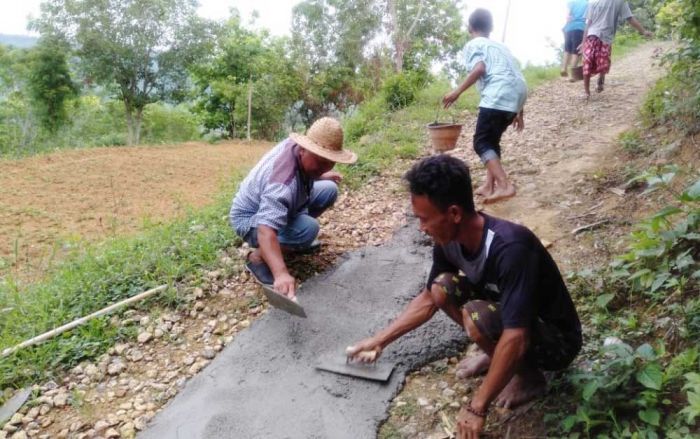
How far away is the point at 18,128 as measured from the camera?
22.7m

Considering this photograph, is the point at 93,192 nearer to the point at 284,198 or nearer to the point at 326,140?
the point at 284,198

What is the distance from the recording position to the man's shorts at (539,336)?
1.89 meters

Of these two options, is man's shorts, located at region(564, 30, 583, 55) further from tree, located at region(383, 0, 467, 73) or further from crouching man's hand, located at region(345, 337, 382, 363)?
tree, located at region(383, 0, 467, 73)

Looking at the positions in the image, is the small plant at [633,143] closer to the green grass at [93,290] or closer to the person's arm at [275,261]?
the person's arm at [275,261]

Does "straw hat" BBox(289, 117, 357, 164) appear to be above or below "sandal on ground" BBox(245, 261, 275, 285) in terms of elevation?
above

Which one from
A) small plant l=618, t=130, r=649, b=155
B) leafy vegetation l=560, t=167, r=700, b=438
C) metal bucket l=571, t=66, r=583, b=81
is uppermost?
metal bucket l=571, t=66, r=583, b=81

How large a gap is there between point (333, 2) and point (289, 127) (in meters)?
4.67

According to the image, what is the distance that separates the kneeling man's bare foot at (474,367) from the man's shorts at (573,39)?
7.28 meters

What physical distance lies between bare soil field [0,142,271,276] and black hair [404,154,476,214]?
3.73 meters

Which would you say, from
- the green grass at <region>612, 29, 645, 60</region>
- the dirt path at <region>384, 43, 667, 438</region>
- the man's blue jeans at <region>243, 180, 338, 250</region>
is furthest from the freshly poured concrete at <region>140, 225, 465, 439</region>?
the green grass at <region>612, 29, 645, 60</region>

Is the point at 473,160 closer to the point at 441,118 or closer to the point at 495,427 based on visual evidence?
the point at 441,118

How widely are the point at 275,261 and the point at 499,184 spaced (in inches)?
77.5

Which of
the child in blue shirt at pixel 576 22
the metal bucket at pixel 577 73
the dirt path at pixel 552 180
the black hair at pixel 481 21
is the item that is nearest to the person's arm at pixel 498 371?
the dirt path at pixel 552 180

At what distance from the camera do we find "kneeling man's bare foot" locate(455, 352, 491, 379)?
7.73 feet
